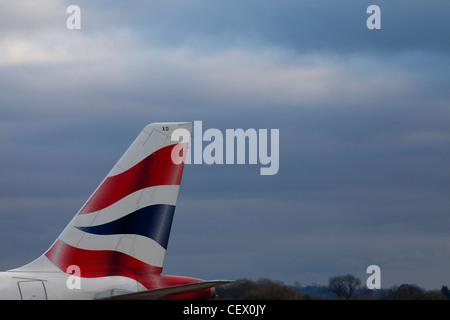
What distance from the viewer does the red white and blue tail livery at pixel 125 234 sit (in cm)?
3178

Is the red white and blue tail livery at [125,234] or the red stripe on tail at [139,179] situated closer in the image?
the red white and blue tail livery at [125,234]

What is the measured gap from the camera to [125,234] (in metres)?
33.4

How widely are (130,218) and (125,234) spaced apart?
0.74m

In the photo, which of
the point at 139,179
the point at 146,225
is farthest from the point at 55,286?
the point at 139,179

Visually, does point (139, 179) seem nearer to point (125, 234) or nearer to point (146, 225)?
point (146, 225)

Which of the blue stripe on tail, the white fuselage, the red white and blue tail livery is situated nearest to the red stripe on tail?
the red white and blue tail livery

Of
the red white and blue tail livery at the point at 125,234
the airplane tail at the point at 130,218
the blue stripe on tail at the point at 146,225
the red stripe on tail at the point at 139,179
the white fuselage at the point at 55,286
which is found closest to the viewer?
the white fuselage at the point at 55,286

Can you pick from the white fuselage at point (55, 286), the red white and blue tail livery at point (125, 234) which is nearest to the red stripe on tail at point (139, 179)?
the red white and blue tail livery at point (125, 234)

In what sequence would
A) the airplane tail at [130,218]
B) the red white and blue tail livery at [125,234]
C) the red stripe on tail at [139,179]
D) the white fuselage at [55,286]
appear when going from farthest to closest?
1. the red stripe on tail at [139,179]
2. the airplane tail at [130,218]
3. the red white and blue tail livery at [125,234]
4. the white fuselage at [55,286]

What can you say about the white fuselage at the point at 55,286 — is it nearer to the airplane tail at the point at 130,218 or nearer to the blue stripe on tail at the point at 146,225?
the airplane tail at the point at 130,218

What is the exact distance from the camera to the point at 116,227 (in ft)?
109
